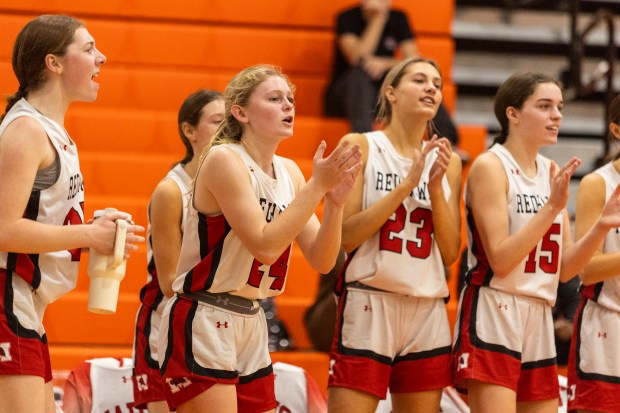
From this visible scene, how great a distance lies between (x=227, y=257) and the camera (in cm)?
352

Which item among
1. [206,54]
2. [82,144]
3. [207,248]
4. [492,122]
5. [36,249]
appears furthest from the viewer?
[492,122]

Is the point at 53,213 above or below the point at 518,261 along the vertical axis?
above

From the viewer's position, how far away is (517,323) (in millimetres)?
4191

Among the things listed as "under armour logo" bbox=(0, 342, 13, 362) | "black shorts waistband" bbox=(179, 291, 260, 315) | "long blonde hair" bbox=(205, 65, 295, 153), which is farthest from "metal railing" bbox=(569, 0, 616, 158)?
"under armour logo" bbox=(0, 342, 13, 362)

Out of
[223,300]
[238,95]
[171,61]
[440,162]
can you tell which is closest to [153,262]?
[223,300]

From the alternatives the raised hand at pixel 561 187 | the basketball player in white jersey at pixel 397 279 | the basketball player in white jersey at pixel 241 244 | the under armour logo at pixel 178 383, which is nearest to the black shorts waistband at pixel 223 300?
the basketball player in white jersey at pixel 241 244

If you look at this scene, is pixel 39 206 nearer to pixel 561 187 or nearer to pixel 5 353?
pixel 5 353

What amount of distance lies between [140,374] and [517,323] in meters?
1.61

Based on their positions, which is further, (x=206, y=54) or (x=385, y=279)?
(x=206, y=54)

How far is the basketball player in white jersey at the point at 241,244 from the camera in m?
3.40

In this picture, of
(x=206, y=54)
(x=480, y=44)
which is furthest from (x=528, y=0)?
(x=206, y=54)

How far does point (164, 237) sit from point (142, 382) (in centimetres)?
64

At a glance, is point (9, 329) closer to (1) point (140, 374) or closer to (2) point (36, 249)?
(2) point (36, 249)

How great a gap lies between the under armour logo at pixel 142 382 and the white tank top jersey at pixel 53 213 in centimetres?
91
